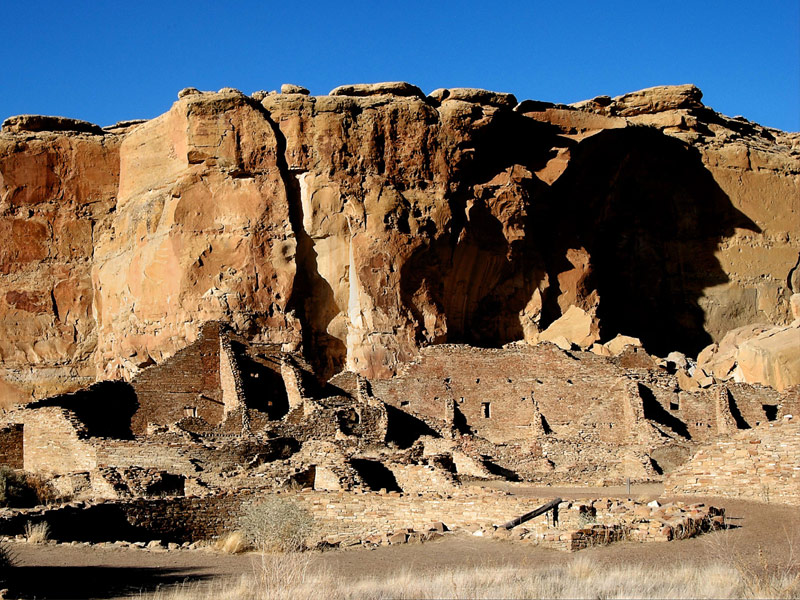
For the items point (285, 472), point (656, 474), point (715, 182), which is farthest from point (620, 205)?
point (285, 472)

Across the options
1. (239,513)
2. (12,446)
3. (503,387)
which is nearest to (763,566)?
(239,513)

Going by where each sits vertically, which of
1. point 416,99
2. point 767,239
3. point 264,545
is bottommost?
point 264,545

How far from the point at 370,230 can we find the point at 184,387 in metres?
10.6

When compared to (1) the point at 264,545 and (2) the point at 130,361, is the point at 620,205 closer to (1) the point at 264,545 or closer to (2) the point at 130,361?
(2) the point at 130,361

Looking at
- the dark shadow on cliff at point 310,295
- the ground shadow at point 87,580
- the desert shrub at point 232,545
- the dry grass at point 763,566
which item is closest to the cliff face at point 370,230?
the dark shadow on cliff at point 310,295

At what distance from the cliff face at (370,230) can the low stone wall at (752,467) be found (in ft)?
66.0

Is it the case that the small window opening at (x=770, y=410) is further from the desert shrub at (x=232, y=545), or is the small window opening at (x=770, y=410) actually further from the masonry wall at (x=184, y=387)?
the desert shrub at (x=232, y=545)

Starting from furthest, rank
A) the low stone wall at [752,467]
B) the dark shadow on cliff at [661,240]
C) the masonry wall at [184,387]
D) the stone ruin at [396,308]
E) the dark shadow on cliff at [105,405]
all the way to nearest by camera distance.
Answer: the dark shadow on cliff at [661,240]
the masonry wall at [184,387]
the dark shadow on cliff at [105,405]
the stone ruin at [396,308]
the low stone wall at [752,467]

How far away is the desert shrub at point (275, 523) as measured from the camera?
16.8m

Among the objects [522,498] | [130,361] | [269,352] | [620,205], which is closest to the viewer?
[522,498]

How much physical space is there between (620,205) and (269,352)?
23106mm

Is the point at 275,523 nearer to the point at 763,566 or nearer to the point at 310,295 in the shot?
the point at 763,566

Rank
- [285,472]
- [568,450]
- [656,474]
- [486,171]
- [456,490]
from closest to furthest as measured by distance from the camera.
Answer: [456,490] < [285,472] < [656,474] < [568,450] < [486,171]

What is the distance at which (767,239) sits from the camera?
50.8 meters
